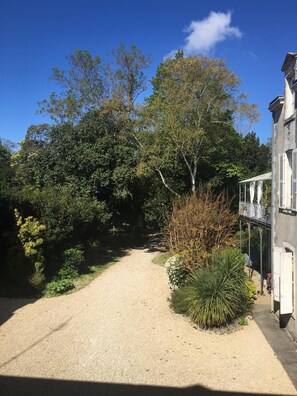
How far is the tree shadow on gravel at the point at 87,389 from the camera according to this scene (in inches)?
271

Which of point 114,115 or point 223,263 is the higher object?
point 114,115

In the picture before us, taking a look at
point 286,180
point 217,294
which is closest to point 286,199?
point 286,180

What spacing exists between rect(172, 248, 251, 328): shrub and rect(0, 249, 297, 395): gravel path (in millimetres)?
410

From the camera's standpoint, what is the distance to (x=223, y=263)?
11.3 meters

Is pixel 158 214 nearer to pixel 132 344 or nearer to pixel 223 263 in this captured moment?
pixel 223 263

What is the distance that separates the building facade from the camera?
939cm

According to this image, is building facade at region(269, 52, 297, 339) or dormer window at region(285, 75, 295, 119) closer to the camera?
building facade at region(269, 52, 297, 339)

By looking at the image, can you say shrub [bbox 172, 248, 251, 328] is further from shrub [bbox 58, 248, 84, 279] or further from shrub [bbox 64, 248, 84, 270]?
shrub [bbox 64, 248, 84, 270]

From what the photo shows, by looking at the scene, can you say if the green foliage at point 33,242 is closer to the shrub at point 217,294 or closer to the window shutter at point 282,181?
the shrub at point 217,294

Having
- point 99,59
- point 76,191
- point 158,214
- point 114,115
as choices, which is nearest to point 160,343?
point 76,191

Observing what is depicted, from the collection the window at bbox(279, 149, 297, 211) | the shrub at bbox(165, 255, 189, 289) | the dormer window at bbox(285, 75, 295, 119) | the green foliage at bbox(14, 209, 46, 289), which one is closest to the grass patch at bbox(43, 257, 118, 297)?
the green foliage at bbox(14, 209, 46, 289)

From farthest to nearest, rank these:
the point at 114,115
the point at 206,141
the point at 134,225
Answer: the point at 134,225
the point at 114,115
the point at 206,141

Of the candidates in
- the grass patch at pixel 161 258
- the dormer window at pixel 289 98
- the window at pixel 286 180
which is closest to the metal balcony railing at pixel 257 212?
the window at pixel 286 180

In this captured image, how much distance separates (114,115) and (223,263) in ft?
53.5
